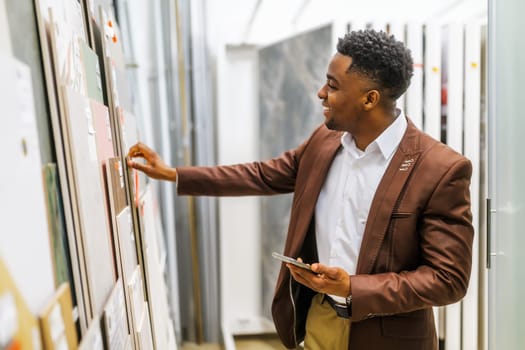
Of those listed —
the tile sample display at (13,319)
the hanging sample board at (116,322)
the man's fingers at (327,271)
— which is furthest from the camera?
the man's fingers at (327,271)

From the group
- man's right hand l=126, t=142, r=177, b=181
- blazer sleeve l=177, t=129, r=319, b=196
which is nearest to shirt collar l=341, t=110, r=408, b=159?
blazer sleeve l=177, t=129, r=319, b=196

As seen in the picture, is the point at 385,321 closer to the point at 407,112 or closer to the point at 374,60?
the point at 374,60

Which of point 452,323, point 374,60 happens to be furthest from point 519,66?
point 452,323

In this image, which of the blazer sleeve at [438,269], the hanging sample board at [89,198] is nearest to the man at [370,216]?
the blazer sleeve at [438,269]

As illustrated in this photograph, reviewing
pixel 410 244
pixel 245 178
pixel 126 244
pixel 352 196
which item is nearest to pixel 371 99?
pixel 352 196

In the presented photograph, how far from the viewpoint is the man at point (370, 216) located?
995 mm

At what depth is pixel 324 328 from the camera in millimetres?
1192

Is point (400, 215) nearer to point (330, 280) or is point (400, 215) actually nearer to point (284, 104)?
point (330, 280)

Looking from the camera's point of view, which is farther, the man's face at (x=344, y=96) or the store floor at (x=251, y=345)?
the store floor at (x=251, y=345)

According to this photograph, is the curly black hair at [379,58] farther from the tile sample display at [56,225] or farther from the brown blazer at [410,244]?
the tile sample display at [56,225]

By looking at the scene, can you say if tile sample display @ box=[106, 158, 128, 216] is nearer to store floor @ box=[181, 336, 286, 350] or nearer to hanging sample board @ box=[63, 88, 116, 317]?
hanging sample board @ box=[63, 88, 116, 317]

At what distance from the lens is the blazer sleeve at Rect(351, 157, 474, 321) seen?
3.24 feet

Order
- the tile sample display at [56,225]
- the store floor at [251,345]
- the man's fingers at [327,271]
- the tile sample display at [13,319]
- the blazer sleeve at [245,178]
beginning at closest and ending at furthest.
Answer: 1. the tile sample display at [13,319]
2. the tile sample display at [56,225]
3. the man's fingers at [327,271]
4. the blazer sleeve at [245,178]
5. the store floor at [251,345]

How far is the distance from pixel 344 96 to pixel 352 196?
27cm
